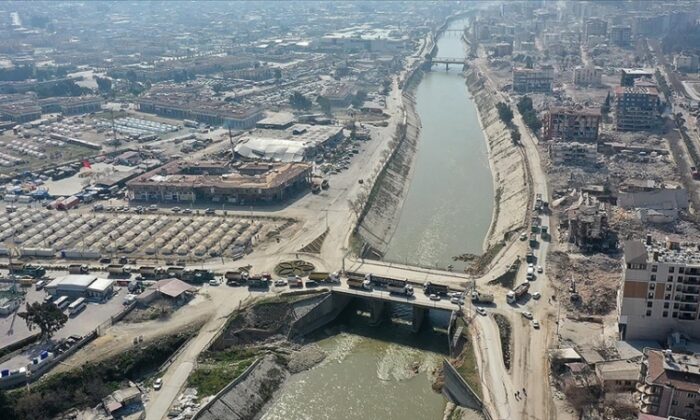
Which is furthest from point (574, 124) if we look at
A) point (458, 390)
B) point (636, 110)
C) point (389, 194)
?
point (458, 390)

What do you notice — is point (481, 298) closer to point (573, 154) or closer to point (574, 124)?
point (573, 154)

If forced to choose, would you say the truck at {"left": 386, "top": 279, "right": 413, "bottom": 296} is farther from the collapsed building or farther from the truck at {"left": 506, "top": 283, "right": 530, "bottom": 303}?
the collapsed building

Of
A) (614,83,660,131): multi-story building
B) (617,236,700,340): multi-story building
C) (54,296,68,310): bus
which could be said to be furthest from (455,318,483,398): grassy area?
(614,83,660,131): multi-story building

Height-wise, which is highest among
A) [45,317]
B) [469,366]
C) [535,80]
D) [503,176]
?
[535,80]

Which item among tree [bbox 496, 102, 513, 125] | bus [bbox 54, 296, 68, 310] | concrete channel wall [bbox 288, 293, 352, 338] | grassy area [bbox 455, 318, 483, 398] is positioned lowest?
concrete channel wall [bbox 288, 293, 352, 338]

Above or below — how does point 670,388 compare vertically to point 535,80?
below

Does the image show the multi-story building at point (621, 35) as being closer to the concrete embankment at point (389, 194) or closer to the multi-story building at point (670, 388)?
the concrete embankment at point (389, 194)
